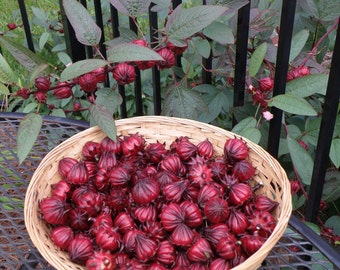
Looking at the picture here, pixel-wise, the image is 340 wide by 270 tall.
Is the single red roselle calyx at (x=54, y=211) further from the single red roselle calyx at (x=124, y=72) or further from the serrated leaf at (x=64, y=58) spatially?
the serrated leaf at (x=64, y=58)

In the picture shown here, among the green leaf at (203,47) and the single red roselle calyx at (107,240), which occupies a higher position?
the green leaf at (203,47)

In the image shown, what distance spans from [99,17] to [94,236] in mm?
825

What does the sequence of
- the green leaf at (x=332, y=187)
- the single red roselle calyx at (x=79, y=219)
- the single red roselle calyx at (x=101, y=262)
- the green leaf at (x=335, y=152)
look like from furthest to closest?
1. the green leaf at (x=332, y=187)
2. the green leaf at (x=335, y=152)
3. the single red roselle calyx at (x=79, y=219)
4. the single red roselle calyx at (x=101, y=262)

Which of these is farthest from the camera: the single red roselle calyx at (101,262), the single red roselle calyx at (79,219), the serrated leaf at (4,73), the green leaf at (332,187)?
the green leaf at (332,187)

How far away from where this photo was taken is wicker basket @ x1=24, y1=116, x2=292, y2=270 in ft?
2.23

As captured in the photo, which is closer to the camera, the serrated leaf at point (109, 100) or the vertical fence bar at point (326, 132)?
the vertical fence bar at point (326, 132)

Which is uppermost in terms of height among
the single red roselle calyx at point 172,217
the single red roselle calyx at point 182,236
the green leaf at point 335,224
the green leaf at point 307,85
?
the green leaf at point 307,85

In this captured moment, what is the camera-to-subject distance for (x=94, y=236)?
735 mm

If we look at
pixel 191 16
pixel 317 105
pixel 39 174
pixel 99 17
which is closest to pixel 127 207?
pixel 39 174

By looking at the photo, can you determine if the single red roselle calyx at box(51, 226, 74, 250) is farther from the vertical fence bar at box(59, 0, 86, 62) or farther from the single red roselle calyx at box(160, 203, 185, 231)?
the vertical fence bar at box(59, 0, 86, 62)

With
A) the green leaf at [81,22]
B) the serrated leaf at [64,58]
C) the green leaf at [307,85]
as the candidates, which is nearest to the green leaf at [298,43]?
the green leaf at [307,85]

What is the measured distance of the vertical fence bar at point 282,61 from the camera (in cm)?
86

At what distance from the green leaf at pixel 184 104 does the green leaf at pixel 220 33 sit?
6.4 inches

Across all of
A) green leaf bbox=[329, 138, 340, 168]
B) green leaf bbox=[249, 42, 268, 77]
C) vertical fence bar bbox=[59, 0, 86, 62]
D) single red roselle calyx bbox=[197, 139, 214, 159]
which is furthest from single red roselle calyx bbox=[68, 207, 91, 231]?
vertical fence bar bbox=[59, 0, 86, 62]
